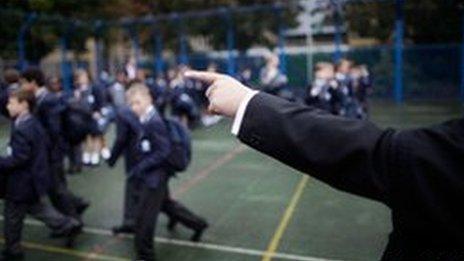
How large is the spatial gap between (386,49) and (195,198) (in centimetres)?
1833

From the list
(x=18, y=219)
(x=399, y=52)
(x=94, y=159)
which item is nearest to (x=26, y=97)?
(x=18, y=219)

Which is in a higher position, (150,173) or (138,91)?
(138,91)

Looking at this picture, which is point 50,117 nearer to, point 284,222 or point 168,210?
point 168,210

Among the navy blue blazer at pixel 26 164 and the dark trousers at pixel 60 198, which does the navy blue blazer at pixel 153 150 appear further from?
the dark trousers at pixel 60 198

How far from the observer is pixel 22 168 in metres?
6.32

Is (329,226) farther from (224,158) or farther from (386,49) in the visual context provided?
(386,49)

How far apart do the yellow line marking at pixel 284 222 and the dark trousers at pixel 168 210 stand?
0.79 m

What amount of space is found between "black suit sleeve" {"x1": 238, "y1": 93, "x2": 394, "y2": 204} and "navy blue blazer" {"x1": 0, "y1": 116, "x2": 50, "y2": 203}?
16.9 feet

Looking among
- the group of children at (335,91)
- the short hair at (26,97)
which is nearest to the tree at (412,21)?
the group of children at (335,91)

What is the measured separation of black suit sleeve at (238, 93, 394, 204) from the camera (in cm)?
138

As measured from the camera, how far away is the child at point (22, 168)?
622cm

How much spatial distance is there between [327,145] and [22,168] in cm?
540

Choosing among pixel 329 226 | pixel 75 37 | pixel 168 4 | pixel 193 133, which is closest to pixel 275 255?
pixel 329 226

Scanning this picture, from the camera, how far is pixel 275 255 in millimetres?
6750
